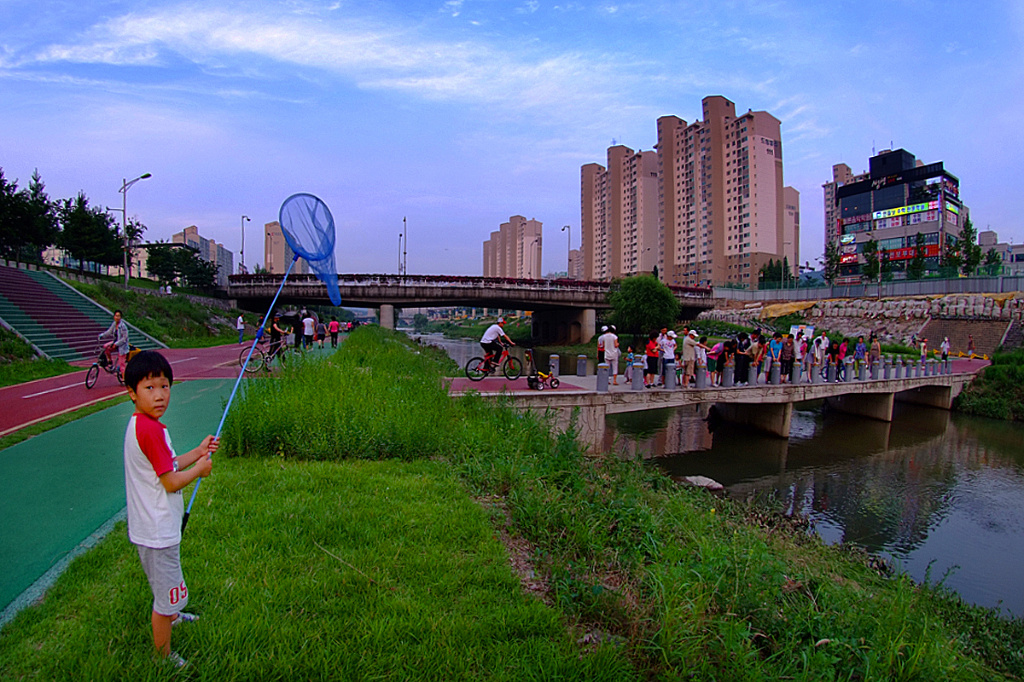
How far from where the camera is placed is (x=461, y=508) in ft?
16.1

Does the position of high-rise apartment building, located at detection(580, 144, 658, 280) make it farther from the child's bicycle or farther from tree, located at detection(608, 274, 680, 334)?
the child's bicycle

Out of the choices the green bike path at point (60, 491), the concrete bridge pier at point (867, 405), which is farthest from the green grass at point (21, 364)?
the concrete bridge pier at point (867, 405)

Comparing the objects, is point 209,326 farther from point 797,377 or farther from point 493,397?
point 797,377

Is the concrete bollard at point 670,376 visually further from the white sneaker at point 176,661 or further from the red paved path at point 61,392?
the white sneaker at point 176,661

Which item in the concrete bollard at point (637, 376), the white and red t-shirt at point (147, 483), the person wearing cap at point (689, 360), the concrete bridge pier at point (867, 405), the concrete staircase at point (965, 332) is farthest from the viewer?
the concrete staircase at point (965, 332)

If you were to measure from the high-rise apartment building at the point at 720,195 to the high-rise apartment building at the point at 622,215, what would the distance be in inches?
293

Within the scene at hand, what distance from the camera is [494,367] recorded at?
14273mm

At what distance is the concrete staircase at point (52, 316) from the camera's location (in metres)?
18.2

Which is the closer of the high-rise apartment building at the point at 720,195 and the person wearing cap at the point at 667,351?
the person wearing cap at the point at 667,351

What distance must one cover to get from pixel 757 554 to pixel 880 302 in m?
44.4

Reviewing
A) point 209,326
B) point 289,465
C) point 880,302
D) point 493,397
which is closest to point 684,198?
point 880,302

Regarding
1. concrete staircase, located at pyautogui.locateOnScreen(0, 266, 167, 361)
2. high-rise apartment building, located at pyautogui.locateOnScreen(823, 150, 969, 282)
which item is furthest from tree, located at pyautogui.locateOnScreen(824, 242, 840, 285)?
concrete staircase, located at pyautogui.locateOnScreen(0, 266, 167, 361)

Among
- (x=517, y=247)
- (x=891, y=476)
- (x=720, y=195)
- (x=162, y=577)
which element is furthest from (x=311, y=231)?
(x=517, y=247)

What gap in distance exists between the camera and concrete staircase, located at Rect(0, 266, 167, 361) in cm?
1823
